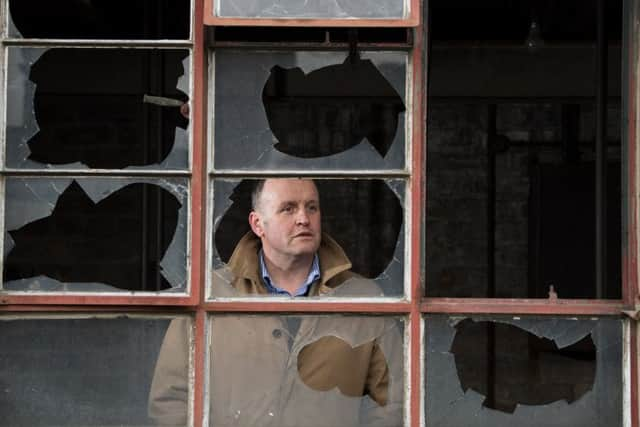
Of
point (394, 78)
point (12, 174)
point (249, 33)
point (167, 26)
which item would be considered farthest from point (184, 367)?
point (167, 26)

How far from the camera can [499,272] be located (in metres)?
8.94

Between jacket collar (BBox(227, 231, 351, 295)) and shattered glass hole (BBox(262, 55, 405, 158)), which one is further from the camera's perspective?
shattered glass hole (BBox(262, 55, 405, 158))

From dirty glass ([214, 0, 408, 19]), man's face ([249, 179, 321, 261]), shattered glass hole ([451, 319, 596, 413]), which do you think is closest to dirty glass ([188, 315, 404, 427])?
man's face ([249, 179, 321, 261])

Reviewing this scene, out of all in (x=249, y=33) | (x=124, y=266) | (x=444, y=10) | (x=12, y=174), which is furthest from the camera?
(x=124, y=266)

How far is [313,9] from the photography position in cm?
410

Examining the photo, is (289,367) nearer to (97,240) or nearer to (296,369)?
(296,369)

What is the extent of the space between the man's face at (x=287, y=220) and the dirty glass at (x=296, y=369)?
286 millimetres

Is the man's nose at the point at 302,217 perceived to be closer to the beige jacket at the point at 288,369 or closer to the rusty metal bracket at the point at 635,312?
the beige jacket at the point at 288,369

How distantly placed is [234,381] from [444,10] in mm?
4009

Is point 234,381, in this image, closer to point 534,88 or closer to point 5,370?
point 5,370

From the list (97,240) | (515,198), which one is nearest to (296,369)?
(97,240)

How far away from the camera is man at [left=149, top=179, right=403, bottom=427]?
417cm

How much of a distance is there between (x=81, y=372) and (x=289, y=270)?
2.55 feet

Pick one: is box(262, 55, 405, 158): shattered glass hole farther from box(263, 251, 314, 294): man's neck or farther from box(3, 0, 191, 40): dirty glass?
box(263, 251, 314, 294): man's neck
